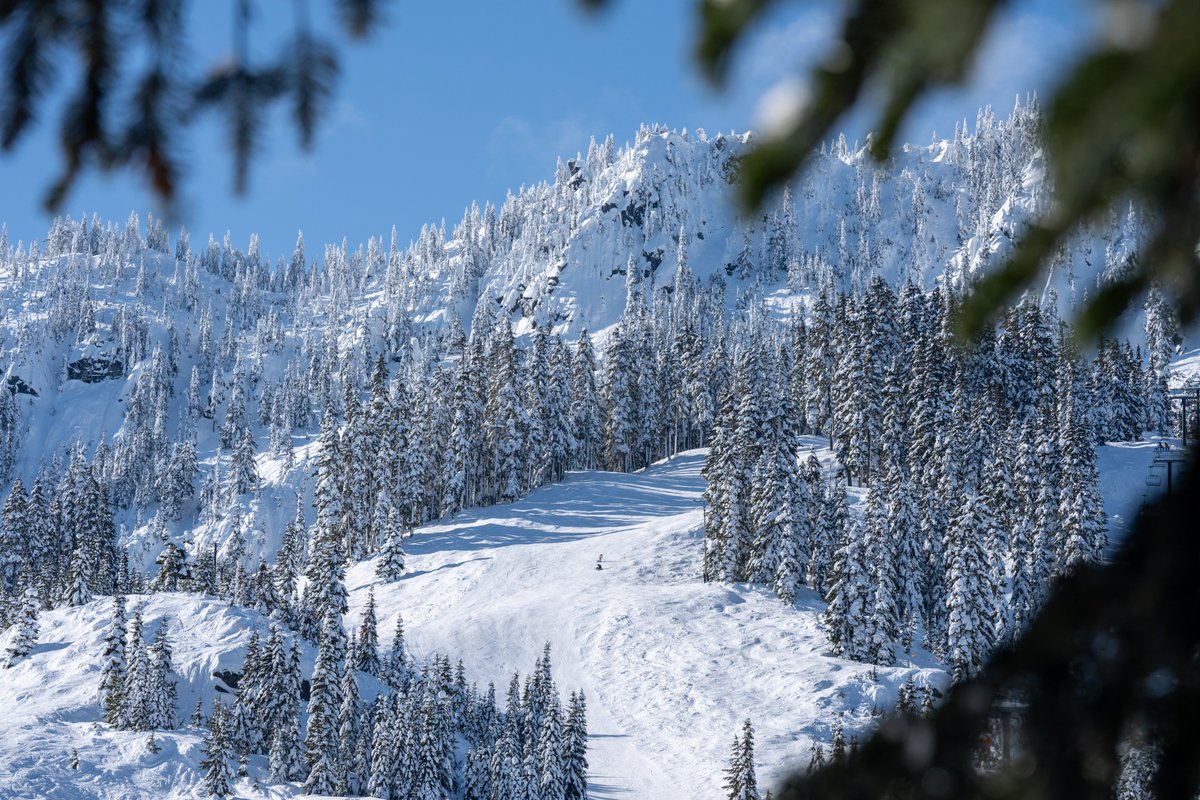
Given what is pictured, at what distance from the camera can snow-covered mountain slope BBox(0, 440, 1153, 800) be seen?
35.0 m

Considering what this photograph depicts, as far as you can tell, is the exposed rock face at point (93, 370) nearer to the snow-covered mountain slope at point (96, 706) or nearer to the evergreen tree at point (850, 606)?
the snow-covered mountain slope at point (96, 706)

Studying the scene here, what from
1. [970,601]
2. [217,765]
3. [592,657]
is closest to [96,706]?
→ [217,765]

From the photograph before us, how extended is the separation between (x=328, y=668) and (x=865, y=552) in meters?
25.2

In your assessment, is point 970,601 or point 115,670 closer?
point 115,670

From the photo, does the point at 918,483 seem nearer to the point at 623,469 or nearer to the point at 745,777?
the point at 745,777

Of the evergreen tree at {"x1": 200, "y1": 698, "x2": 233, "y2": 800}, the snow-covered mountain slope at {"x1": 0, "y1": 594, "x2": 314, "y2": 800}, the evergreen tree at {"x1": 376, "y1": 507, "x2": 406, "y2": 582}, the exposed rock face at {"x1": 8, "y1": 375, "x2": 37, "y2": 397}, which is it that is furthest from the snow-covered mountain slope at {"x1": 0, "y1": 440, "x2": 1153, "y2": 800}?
the exposed rock face at {"x1": 8, "y1": 375, "x2": 37, "y2": 397}

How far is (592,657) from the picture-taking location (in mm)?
47688

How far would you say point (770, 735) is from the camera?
38031mm

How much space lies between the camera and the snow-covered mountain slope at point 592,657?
1377 inches

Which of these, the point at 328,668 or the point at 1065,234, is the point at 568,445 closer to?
the point at 328,668

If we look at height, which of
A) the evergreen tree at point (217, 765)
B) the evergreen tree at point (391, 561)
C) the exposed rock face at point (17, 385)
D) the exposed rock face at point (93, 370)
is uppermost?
the exposed rock face at point (93, 370)

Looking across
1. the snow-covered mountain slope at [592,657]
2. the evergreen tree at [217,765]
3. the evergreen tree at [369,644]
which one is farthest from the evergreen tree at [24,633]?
the evergreen tree at [217,765]

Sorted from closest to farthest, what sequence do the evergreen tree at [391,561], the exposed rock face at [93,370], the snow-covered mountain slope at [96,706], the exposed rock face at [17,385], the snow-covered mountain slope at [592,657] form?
1. the snow-covered mountain slope at [96,706]
2. the snow-covered mountain slope at [592,657]
3. the evergreen tree at [391,561]
4. the exposed rock face at [17,385]
5. the exposed rock face at [93,370]

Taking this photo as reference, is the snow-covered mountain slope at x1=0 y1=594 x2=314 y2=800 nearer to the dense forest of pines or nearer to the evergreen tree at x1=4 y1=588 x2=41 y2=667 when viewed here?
the evergreen tree at x1=4 y1=588 x2=41 y2=667
